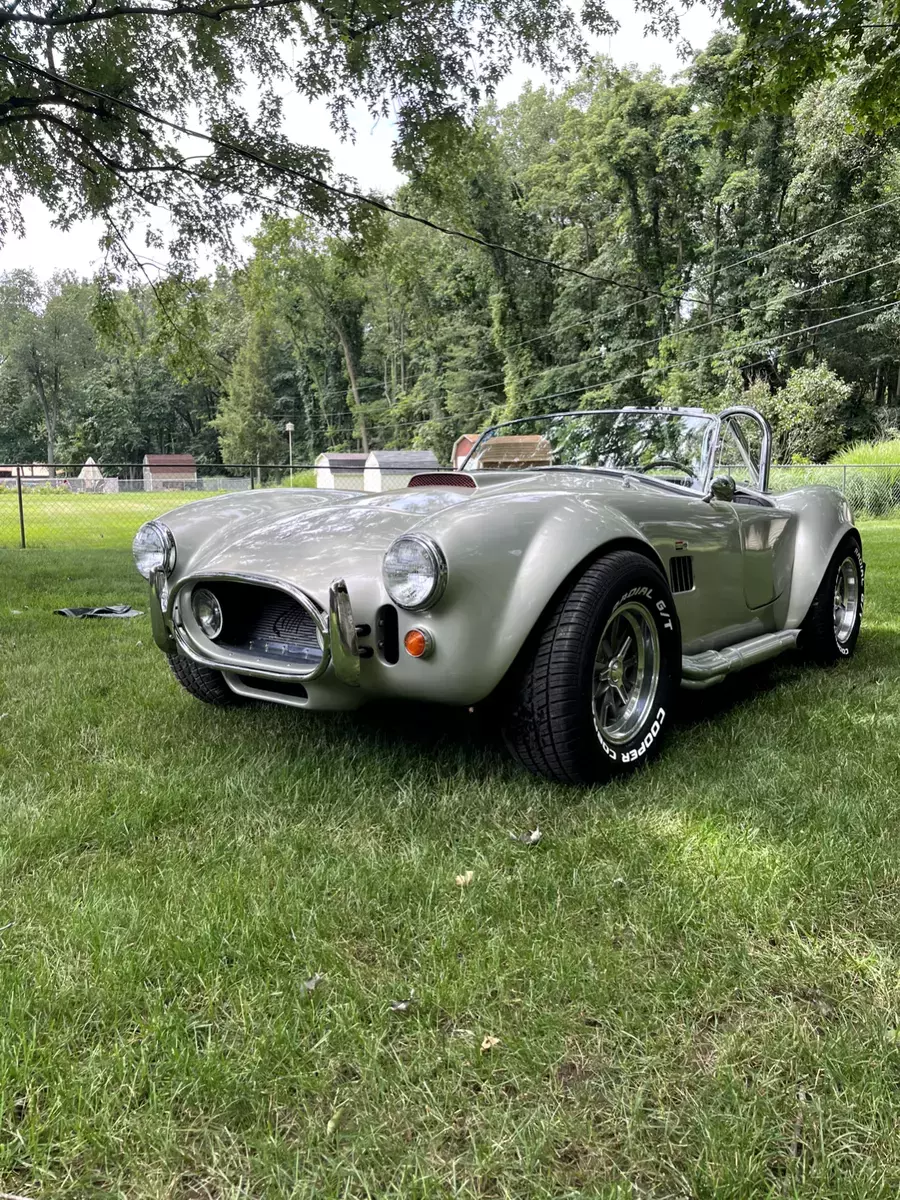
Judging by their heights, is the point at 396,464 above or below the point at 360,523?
above

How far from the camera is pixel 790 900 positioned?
6.04ft

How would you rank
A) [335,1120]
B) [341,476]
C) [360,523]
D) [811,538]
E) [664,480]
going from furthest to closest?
[341,476]
[811,538]
[664,480]
[360,523]
[335,1120]

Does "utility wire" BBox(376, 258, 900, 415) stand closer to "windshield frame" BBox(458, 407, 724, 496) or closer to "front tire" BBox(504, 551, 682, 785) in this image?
"windshield frame" BBox(458, 407, 724, 496)

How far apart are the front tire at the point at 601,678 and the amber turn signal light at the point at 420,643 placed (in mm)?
342

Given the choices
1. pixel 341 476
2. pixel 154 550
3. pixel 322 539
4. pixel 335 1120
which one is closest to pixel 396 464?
pixel 341 476

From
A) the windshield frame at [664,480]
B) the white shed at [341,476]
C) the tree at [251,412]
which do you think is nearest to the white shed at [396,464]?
the white shed at [341,476]

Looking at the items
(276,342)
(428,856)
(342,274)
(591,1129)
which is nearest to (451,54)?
(342,274)

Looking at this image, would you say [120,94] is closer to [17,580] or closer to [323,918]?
[17,580]

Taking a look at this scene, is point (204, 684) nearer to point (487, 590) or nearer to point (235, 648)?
point (235, 648)

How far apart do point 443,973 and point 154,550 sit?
2.13m

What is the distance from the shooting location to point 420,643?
230 centimetres

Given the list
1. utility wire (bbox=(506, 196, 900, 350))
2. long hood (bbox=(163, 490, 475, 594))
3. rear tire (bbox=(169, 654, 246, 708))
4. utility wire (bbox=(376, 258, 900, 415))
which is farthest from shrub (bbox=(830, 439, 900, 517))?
rear tire (bbox=(169, 654, 246, 708))

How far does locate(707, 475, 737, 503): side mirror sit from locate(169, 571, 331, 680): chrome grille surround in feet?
6.16

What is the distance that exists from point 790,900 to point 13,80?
11.0 metres
